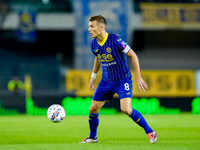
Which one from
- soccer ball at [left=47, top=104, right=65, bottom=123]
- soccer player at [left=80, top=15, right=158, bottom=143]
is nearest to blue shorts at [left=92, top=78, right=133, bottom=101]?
soccer player at [left=80, top=15, right=158, bottom=143]

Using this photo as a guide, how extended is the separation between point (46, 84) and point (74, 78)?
15.0 ft

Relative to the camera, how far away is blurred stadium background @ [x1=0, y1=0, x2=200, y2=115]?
19531mm

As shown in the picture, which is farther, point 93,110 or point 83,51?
Result: point 83,51

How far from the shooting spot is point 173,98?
65.6 feet

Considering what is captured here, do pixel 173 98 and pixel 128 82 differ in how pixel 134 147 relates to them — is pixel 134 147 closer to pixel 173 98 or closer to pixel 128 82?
pixel 128 82

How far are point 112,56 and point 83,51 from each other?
61.9 ft

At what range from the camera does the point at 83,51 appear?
26234 millimetres

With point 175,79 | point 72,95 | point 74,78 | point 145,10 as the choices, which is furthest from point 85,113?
point 145,10

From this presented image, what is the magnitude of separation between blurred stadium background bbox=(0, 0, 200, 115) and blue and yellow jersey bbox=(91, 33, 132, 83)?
11581 millimetres

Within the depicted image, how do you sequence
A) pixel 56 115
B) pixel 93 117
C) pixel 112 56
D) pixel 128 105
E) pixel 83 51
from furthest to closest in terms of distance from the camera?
pixel 83 51 → pixel 56 115 → pixel 93 117 → pixel 112 56 → pixel 128 105

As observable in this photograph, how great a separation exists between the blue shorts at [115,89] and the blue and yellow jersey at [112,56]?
0.24 ft

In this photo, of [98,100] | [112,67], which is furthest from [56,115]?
[112,67]

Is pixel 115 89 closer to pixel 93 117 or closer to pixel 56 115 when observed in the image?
pixel 93 117

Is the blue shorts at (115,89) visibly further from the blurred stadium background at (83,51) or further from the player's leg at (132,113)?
the blurred stadium background at (83,51)
